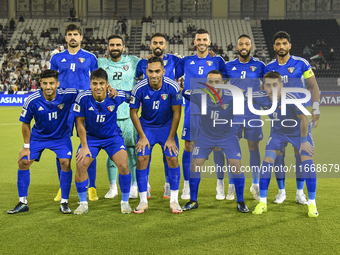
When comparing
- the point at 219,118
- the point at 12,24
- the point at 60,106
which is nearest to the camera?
the point at 60,106

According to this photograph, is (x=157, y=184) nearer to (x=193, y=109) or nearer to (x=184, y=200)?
(x=184, y=200)

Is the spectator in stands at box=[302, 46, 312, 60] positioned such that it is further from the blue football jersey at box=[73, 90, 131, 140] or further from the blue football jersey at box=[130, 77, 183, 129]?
the blue football jersey at box=[73, 90, 131, 140]

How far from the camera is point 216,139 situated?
15.0 ft

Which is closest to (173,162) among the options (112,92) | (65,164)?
(112,92)

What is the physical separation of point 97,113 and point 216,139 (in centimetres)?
146

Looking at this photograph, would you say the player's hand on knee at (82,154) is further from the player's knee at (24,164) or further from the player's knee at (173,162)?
the player's knee at (173,162)

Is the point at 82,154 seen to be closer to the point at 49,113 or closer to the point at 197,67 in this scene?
the point at 49,113

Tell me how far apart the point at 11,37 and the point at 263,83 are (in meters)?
30.6

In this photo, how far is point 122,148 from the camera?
179 inches

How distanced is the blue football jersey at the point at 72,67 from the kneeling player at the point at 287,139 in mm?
2446

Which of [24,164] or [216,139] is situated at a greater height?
[216,139]

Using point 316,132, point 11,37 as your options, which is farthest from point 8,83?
point 316,132

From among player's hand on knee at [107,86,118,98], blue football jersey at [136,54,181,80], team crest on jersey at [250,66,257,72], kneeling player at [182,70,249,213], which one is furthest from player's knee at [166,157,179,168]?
team crest on jersey at [250,66,257,72]

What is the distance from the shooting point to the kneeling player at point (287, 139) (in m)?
4.34
